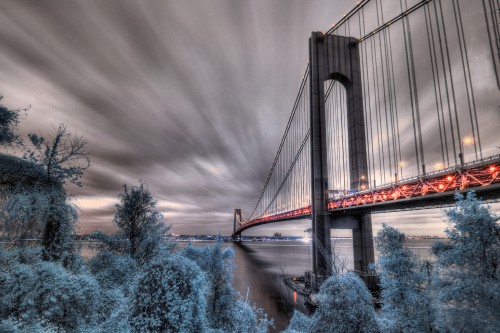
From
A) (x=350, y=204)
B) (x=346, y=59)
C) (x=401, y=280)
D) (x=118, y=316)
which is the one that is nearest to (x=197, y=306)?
(x=118, y=316)

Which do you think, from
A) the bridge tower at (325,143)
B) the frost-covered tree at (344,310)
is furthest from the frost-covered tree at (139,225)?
the bridge tower at (325,143)

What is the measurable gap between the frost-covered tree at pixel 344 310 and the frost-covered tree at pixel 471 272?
4.28 meters

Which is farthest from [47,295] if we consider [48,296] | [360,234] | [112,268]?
[360,234]

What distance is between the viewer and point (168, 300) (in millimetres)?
5316

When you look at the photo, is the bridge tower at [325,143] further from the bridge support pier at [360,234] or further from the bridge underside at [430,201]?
the bridge underside at [430,201]

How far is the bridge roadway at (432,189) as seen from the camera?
16.1 m

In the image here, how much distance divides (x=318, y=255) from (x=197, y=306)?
31.4 metres

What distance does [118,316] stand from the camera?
236 inches

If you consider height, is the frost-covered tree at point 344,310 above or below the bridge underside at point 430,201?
below

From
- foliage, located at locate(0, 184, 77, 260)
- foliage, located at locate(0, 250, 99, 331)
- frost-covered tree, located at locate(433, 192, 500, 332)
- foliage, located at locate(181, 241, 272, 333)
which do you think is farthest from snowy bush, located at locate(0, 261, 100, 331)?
frost-covered tree, located at locate(433, 192, 500, 332)

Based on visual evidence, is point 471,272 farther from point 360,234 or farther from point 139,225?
point 360,234

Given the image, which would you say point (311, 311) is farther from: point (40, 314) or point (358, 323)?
point (40, 314)

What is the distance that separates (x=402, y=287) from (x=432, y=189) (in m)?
10.6

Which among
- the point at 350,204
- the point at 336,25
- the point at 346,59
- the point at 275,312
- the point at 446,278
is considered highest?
the point at 336,25
